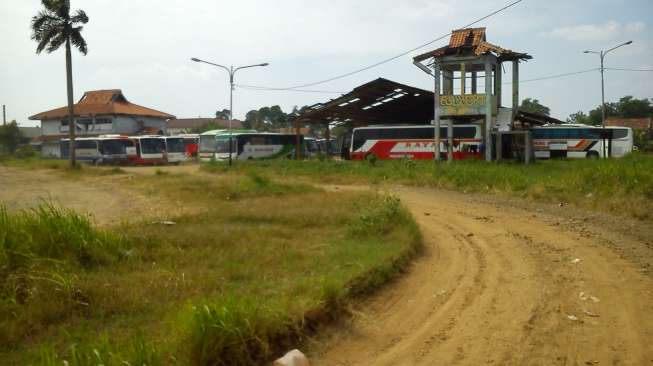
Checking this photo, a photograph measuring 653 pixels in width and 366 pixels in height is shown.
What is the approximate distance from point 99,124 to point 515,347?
56210 mm

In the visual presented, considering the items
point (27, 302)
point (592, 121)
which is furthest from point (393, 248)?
point (592, 121)

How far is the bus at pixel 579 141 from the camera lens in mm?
36844

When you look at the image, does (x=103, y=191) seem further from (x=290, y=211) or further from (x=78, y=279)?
(x=78, y=279)

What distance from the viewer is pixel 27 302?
6.00 metres

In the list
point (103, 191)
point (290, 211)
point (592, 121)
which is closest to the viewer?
point (290, 211)

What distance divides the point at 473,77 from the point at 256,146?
18.5m

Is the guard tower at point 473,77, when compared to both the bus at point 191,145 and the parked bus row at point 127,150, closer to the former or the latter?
the parked bus row at point 127,150

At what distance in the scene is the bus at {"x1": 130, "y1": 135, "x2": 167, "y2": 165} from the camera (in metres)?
43.3

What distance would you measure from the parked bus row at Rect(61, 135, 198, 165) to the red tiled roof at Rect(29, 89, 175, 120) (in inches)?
449

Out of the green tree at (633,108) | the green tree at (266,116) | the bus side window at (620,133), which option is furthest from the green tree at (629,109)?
the green tree at (266,116)

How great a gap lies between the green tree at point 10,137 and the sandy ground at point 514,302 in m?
57.0

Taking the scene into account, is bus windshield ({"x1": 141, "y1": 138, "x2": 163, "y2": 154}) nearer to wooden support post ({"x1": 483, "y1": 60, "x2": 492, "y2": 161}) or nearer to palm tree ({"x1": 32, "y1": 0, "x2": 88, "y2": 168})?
palm tree ({"x1": 32, "y1": 0, "x2": 88, "y2": 168})

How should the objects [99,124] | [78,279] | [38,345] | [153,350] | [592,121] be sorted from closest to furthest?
[153,350] < [38,345] < [78,279] < [99,124] < [592,121]

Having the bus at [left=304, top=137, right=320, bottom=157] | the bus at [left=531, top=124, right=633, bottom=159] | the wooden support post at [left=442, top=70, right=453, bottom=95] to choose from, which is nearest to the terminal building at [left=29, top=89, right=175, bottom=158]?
the bus at [left=304, top=137, right=320, bottom=157]
